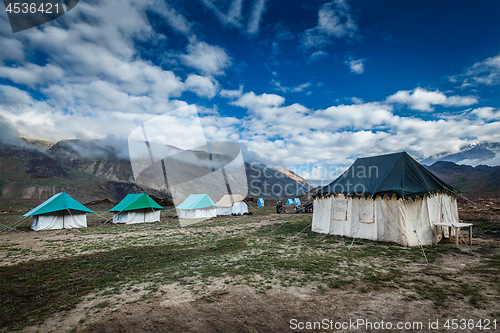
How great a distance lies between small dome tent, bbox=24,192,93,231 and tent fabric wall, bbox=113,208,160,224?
2.84m

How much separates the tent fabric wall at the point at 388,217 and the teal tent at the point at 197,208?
1577 centimetres

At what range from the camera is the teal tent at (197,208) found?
24348mm

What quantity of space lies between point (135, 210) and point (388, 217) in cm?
2041

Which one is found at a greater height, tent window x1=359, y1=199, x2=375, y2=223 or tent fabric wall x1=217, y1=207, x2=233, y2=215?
tent window x1=359, y1=199, x2=375, y2=223

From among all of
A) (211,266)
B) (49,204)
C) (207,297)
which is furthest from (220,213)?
(207,297)

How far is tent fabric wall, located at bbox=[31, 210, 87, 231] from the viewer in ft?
53.7

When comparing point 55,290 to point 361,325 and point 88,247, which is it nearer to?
point 88,247

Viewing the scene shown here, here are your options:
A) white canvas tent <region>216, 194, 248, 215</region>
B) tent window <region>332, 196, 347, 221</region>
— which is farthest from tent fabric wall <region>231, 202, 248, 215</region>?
tent window <region>332, 196, 347, 221</region>

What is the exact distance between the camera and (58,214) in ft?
55.4

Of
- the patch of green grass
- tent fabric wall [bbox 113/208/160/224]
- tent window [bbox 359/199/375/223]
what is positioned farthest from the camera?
tent fabric wall [bbox 113/208/160/224]

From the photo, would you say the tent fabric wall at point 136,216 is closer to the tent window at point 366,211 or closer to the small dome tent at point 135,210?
the small dome tent at point 135,210

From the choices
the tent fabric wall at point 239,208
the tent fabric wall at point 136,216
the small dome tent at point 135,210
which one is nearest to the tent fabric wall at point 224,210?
the tent fabric wall at point 239,208

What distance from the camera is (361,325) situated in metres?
3.52

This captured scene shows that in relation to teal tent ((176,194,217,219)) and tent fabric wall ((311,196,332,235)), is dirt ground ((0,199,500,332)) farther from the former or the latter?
teal tent ((176,194,217,219))
